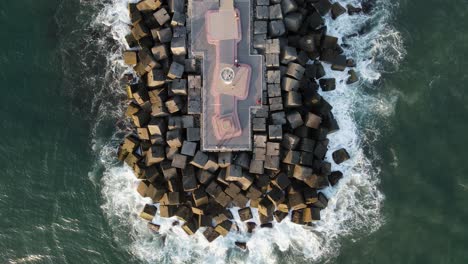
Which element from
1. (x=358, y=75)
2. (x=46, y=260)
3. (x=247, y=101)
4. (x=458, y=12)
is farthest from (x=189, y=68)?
(x=458, y=12)

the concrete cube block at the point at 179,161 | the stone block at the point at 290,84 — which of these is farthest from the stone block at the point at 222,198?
the stone block at the point at 290,84

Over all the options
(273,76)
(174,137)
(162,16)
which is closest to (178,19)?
(162,16)

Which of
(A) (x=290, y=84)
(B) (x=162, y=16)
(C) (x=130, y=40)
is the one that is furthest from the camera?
(C) (x=130, y=40)

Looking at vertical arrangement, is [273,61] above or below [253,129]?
above

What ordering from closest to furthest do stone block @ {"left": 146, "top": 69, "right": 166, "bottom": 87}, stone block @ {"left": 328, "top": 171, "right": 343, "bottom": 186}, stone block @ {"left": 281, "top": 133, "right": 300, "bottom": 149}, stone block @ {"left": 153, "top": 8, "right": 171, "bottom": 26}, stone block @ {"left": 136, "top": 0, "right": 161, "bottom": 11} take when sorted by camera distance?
1. stone block @ {"left": 281, "top": 133, "right": 300, "bottom": 149}
2. stone block @ {"left": 146, "top": 69, "right": 166, "bottom": 87}
3. stone block @ {"left": 153, "top": 8, "right": 171, "bottom": 26}
4. stone block @ {"left": 136, "top": 0, "right": 161, "bottom": 11}
5. stone block @ {"left": 328, "top": 171, "right": 343, "bottom": 186}

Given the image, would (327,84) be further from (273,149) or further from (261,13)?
(261,13)

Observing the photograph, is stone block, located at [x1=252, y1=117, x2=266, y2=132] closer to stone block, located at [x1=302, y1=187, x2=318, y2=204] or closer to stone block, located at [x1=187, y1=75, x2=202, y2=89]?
stone block, located at [x1=187, y1=75, x2=202, y2=89]

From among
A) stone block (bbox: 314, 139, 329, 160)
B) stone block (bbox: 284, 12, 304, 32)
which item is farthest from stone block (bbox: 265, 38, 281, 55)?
stone block (bbox: 314, 139, 329, 160)
